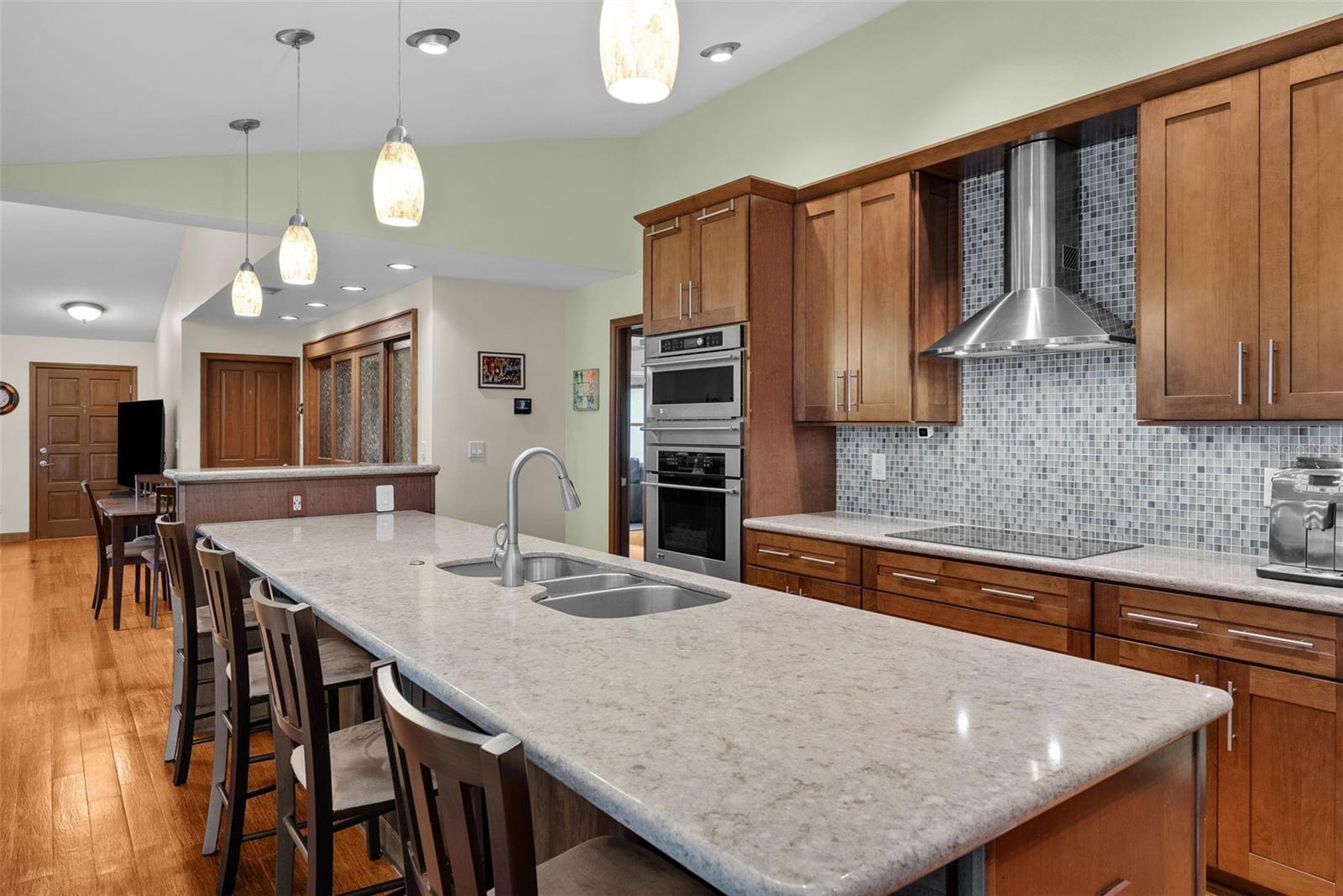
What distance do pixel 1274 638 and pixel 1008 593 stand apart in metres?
0.74

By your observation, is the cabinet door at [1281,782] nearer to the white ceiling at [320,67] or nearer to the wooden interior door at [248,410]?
the white ceiling at [320,67]

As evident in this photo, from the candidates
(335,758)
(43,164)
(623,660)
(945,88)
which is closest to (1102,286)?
(945,88)

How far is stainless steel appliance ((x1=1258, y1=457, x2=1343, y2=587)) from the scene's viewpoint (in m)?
2.15

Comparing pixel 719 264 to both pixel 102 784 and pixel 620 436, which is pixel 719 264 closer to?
pixel 620 436

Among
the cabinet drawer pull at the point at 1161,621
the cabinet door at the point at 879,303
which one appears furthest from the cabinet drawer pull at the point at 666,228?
the cabinet drawer pull at the point at 1161,621

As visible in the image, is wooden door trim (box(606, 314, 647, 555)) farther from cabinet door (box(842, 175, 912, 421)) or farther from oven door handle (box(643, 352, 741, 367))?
cabinet door (box(842, 175, 912, 421))

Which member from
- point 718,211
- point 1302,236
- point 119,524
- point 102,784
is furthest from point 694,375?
point 119,524

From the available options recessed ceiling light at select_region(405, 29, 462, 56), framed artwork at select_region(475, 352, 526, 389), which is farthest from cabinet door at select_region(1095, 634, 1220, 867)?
framed artwork at select_region(475, 352, 526, 389)

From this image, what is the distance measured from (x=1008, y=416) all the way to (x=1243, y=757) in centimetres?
154

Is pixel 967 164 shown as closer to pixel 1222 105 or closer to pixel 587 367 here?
pixel 1222 105

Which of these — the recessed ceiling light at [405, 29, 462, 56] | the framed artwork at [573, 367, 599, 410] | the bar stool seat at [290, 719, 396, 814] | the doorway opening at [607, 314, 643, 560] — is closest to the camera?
the bar stool seat at [290, 719, 396, 814]

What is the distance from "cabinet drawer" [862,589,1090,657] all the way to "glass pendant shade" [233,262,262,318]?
3.00 m

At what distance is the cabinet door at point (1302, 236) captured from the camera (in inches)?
88.0

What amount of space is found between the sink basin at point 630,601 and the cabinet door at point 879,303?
164 centimetres
